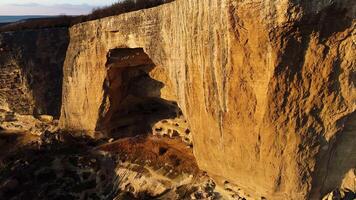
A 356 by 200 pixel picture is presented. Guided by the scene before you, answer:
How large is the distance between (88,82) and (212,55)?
6511mm

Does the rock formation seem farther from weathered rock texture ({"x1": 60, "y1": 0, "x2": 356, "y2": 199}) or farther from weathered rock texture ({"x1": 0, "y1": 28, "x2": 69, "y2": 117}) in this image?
weathered rock texture ({"x1": 0, "y1": 28, "x2": 69, "y2": 117})

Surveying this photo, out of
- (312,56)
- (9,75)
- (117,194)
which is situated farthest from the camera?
(9,75)

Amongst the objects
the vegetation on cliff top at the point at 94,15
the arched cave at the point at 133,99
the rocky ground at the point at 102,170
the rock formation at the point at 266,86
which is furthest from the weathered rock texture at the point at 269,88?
the vegetation on cliff top at the point at 94,15

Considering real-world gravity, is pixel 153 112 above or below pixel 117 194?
above

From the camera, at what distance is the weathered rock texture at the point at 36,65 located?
15.1 m

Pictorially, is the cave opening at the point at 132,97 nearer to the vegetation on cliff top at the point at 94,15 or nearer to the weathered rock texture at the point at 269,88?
the vegetation on cliff top at the point at 94,15

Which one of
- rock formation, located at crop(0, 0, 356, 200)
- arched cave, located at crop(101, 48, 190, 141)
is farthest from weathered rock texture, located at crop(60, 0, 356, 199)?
arched cave, located at crop(101, 48, 190, 141)

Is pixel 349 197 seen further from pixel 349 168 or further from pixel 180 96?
pixel 180 96

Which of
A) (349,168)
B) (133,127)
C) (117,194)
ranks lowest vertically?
(117,194)

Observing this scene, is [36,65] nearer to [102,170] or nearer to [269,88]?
[102,170]

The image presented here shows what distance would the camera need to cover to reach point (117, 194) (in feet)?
36.9

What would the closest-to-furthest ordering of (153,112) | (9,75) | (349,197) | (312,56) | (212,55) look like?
1. (312,56)
2. (349,197)
3. (212,55)
4. (153,112)
5. (9,75)

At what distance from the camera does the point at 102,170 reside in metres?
12.2

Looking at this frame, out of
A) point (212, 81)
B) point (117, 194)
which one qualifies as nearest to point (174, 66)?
point (212, 81)
